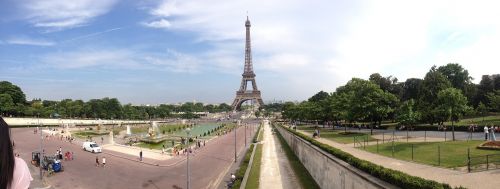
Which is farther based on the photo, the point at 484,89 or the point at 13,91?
the point at 13,91

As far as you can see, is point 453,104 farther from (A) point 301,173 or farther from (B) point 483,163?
(B) point 483,163

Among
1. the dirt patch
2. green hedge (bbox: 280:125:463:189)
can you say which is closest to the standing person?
green hedge (bbox: 280:125:463:189)

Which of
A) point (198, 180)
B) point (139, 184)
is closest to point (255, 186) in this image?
point (198, 180)

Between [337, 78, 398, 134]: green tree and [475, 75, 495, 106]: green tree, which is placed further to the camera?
[475, 75, 495, 106]: green tree

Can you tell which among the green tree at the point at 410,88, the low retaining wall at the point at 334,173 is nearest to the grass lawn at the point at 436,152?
the low retaining wall at the point at 334,173

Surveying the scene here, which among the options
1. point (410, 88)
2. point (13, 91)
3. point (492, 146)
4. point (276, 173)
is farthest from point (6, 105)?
point (492, 146)

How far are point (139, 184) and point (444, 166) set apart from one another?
22.6 meters

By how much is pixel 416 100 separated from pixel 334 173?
Result: 63668 mm

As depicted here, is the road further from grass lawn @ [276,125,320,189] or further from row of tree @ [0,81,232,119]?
row of tree @ [0,81,232,119]

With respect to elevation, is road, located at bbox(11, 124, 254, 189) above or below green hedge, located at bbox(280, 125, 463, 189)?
below

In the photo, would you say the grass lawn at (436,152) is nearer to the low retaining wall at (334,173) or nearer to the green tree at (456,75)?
the low retaining wall at (334,173)

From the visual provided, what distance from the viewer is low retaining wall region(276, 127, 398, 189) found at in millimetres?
18125

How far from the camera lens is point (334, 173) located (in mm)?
24484

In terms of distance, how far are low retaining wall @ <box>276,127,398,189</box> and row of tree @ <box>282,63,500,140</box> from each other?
12872 mm
